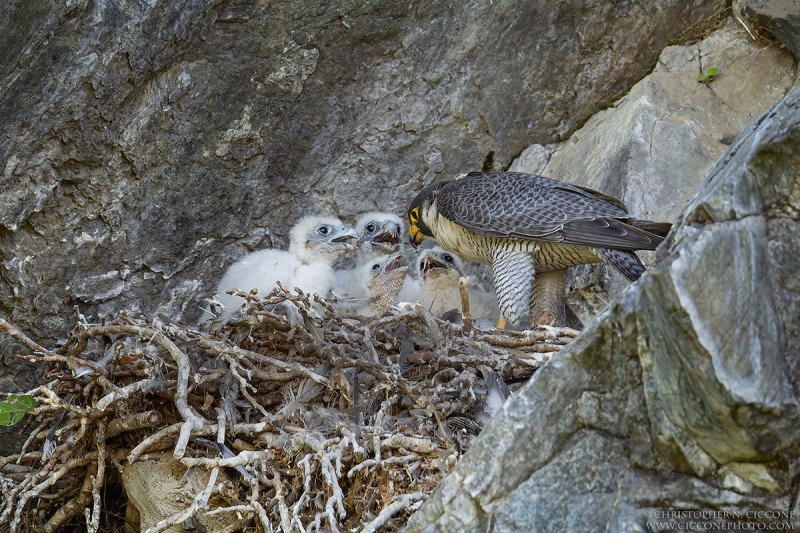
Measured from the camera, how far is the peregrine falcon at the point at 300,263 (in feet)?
16.1

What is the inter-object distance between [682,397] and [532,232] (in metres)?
2.77

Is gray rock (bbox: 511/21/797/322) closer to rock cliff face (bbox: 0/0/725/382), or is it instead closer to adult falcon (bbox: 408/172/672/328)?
rock cliff face (bbox: 0/0/725/382)

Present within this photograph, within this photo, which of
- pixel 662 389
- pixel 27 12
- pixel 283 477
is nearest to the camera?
pixel 662 389

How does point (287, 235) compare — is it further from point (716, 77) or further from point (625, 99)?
point (716, 77)

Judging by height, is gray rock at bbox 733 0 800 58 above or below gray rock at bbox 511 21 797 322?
above

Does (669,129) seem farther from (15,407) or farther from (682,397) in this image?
(15,407)

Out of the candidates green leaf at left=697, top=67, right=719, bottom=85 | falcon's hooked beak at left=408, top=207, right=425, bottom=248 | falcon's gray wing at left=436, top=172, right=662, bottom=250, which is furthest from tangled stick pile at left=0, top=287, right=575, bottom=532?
green leaf at left=697, top=67, right=719, bottom=85

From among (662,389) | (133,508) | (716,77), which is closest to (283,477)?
(133,508)

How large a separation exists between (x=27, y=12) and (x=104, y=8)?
33 centimetres

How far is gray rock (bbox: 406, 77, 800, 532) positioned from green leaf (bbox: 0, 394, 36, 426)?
6.26 feet

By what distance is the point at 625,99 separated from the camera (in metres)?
5.64

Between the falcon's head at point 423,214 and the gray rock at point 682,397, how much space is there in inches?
118

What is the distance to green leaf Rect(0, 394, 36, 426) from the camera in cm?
353

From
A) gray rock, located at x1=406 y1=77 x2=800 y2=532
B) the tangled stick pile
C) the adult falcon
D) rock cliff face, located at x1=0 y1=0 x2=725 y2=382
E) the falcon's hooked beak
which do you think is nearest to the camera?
gray rock, located at x1=406 y1=77 x2=800 y2=532
